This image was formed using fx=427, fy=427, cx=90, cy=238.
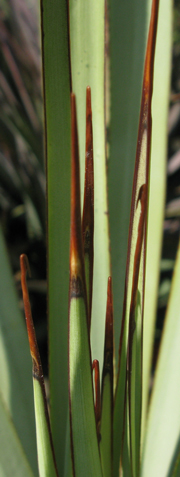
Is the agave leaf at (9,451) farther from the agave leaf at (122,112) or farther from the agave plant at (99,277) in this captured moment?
the agave leaf at (122,112)

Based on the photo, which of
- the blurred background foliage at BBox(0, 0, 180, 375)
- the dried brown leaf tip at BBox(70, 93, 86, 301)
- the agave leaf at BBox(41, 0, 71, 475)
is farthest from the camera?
the blurred background foliage at BBox(0, 0, 180, 375)

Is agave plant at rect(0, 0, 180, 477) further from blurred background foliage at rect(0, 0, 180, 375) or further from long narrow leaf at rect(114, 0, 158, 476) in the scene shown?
blurred background foliage at rect(0, 0, 180, 375)

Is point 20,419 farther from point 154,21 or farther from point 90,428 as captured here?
point 154,21

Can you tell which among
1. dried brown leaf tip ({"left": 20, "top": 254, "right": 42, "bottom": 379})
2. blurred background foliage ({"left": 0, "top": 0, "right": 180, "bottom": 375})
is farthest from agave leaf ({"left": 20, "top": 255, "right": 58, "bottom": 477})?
blurred background foliage ({"left": 0, "top": 0, "right": 180, "bottom": 375})

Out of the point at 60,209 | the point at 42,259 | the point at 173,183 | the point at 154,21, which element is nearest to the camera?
the point at 154,21

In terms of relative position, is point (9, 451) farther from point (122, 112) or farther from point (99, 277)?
point (122, 112)

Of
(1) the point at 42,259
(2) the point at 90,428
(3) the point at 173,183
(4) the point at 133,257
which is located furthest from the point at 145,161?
(3) the point at 173,183
